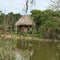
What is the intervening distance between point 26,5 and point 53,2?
8.04 ft

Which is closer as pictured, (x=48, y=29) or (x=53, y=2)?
(x=53, y=2)

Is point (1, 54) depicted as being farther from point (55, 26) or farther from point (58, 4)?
point (55, 26)

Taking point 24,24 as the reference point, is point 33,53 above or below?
below

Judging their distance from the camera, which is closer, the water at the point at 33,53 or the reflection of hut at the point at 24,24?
the water at the point at 33,53

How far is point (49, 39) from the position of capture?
2741cm

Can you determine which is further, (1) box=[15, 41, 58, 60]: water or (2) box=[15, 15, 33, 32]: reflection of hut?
(2) box=[15, 15, 33, 32]: reflection of hut

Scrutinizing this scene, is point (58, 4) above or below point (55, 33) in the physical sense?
above

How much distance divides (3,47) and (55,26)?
18.8 meters

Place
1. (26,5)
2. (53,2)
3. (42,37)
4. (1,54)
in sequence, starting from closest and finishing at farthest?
(26,5) < (1,54) < (53,2) < (42,37)

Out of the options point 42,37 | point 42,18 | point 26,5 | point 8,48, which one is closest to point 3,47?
point 8,48

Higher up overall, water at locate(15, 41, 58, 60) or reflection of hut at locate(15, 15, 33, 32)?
reflection of hut at locate(15, 15, 33, 32)

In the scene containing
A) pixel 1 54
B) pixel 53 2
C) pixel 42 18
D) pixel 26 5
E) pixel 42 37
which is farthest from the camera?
pixel 42 18

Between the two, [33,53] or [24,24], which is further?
[24,24]

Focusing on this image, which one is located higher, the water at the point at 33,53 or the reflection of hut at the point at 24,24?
the reflection of hut at the point at 24,24
